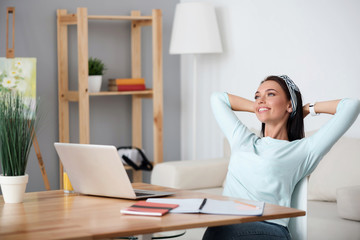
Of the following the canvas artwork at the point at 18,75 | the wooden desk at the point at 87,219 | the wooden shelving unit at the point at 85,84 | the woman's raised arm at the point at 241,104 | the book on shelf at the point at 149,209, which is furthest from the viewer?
the wooden shelving unit at the point at 85,84

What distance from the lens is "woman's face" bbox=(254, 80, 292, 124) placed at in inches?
90.4

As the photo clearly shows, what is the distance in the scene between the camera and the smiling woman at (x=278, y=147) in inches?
83.9

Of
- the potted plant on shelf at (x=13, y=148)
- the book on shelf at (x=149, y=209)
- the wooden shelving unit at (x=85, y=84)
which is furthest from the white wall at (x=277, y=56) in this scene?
the potted plant on shelf at (x=13, y=148)

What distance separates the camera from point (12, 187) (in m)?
1.96

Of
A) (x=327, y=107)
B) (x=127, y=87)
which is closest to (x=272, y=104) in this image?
(x=327, y=107)

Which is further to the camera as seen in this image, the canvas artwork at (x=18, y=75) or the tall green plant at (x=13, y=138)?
the canvas artwork at (x=18, y=75)

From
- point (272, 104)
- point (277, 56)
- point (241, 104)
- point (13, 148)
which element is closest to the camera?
point (13, 148)

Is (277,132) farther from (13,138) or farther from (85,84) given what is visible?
(85,84)

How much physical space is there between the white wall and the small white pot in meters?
0.93

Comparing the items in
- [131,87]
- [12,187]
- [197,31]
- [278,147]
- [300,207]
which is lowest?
[300,207]

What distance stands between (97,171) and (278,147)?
2.19 ft

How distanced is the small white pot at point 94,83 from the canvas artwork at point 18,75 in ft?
1.69

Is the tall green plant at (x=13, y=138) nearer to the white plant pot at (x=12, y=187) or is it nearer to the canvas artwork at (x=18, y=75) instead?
the white plant pot at (x=12, y=187)

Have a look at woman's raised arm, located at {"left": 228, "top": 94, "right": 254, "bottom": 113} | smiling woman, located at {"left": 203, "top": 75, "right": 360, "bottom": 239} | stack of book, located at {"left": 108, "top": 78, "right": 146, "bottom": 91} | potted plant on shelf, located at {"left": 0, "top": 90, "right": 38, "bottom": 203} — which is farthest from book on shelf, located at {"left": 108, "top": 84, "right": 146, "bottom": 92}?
potted plant on shelf, located at {"left": 0, "top": 90, "right": 38, "bottom": 203}
